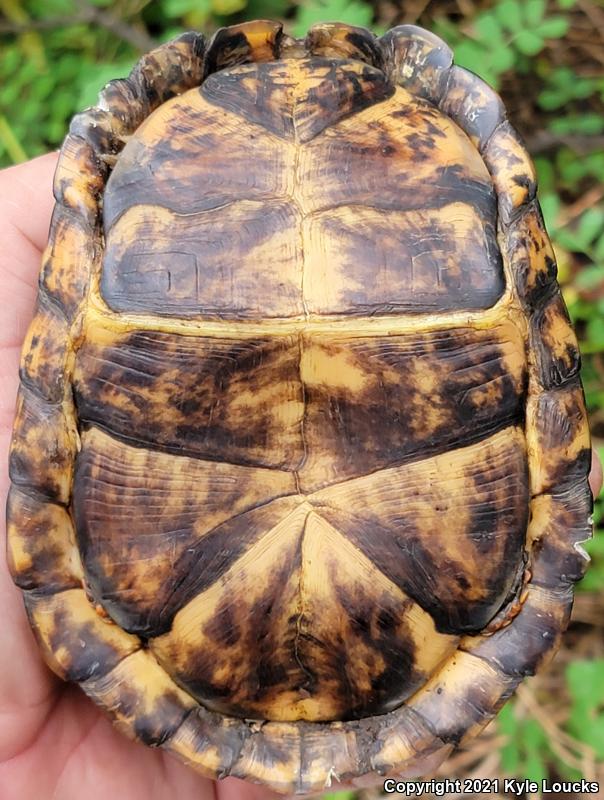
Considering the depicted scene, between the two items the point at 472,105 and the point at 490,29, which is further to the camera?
the point at 490,29

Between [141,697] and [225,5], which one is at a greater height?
[225,5]

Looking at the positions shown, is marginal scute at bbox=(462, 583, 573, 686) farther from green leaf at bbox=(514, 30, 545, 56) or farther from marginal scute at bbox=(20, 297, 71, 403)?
green leaf at bbox=(514, 30, 545, 56)

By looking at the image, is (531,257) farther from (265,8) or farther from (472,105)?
(265,8)

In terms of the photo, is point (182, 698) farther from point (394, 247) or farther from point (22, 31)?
point (22, 31)

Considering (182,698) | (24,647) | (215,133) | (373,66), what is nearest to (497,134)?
(373,66)

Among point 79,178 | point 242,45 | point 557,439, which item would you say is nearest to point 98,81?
point 242,45

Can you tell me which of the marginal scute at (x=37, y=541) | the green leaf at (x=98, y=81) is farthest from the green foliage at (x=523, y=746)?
the green leaf at (x=98, y=81)

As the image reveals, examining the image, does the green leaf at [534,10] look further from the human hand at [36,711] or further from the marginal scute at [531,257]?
the human hand at [36,711]
